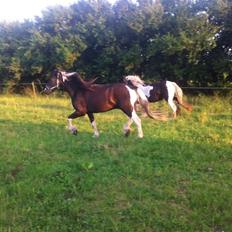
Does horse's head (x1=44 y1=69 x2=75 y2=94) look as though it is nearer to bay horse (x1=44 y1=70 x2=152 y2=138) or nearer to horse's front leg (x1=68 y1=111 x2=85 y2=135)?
bay horse (x1=44 y1=70 x2=152 y2=138)

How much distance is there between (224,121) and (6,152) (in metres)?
6.87

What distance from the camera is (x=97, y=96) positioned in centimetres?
1051

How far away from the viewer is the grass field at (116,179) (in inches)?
234

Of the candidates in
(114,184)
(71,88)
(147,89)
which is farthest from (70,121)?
(147,89)

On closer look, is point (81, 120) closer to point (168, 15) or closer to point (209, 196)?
point (209, 196)

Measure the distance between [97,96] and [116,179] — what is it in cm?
352

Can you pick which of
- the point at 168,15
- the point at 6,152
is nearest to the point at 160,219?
the point at 6,152

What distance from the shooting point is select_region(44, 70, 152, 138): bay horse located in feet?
34.0

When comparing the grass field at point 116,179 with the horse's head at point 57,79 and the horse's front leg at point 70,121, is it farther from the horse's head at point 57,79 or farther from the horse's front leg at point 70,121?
the horse's head at point 57,79

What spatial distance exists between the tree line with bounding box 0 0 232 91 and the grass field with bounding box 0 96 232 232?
8.42m

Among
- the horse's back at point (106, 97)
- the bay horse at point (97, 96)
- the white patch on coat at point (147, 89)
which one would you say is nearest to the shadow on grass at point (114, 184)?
the bay horse at point (97, 96)

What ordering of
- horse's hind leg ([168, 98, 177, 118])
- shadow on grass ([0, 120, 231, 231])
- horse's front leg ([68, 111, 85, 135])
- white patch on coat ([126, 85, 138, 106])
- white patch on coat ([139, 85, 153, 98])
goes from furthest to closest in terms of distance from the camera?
white patch on coat ([139, 85, 153, 98]) → horse's hind leg ([168, 98, 177, 118]) → horse's front leg ([68, 111, 85, 135]) → white patch on coat ([126, 85, 138, 106]) → shadow on grass ([0, 120, 231, 231])

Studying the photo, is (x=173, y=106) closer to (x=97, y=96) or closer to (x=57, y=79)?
(x=97, y=96)

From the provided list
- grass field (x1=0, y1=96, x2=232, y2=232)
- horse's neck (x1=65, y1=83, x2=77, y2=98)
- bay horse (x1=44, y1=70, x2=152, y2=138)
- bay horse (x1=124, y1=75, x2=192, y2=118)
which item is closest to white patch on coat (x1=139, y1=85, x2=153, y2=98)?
bay horse (x1=124, y1=75, x2=192, y2=118)
